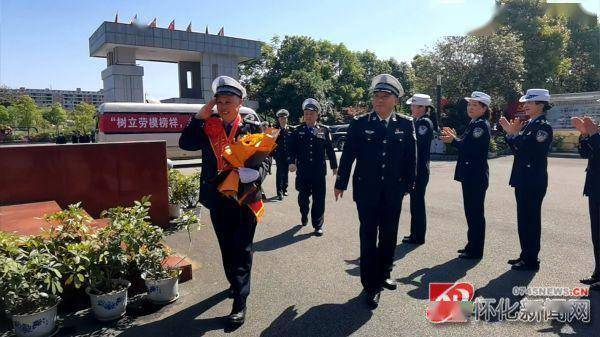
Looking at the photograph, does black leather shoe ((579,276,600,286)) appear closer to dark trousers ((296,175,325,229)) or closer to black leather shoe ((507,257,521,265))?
black leather shoe ((507,257,521,265))

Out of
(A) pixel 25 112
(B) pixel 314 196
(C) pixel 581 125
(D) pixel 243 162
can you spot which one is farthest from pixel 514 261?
(A) pixel 25 112

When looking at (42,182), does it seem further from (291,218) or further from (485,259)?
(485,259)

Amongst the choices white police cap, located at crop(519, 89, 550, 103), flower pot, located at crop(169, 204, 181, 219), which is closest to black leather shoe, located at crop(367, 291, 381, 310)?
white police cap, located at crop(519, 89, 550, 103)

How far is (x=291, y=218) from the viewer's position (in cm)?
722

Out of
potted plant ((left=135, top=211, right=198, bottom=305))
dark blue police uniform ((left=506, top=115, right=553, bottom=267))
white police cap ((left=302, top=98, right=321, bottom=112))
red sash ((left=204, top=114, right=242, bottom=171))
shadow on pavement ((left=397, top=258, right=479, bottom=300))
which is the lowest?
shadow on pavement ((left=397, top=258, right=479, bottom=300))

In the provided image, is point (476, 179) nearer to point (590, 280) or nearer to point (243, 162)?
point (590, 280)

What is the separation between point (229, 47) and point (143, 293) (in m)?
24.7

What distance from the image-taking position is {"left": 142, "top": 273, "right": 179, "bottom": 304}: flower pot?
3639mm

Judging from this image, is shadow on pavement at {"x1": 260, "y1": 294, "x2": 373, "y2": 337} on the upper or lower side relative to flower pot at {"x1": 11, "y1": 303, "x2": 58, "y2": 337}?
lower

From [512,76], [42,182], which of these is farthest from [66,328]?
[512,76]

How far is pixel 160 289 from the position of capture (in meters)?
Answer: 3.66

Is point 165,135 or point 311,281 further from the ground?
point 165,135

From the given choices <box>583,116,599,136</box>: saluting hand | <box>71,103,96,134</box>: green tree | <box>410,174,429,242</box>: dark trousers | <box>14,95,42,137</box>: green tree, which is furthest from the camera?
<box>14,95,42,137</box>: green tree

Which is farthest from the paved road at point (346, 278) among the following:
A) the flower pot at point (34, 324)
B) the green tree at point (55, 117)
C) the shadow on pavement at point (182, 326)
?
the green tree at point (55, 117)
